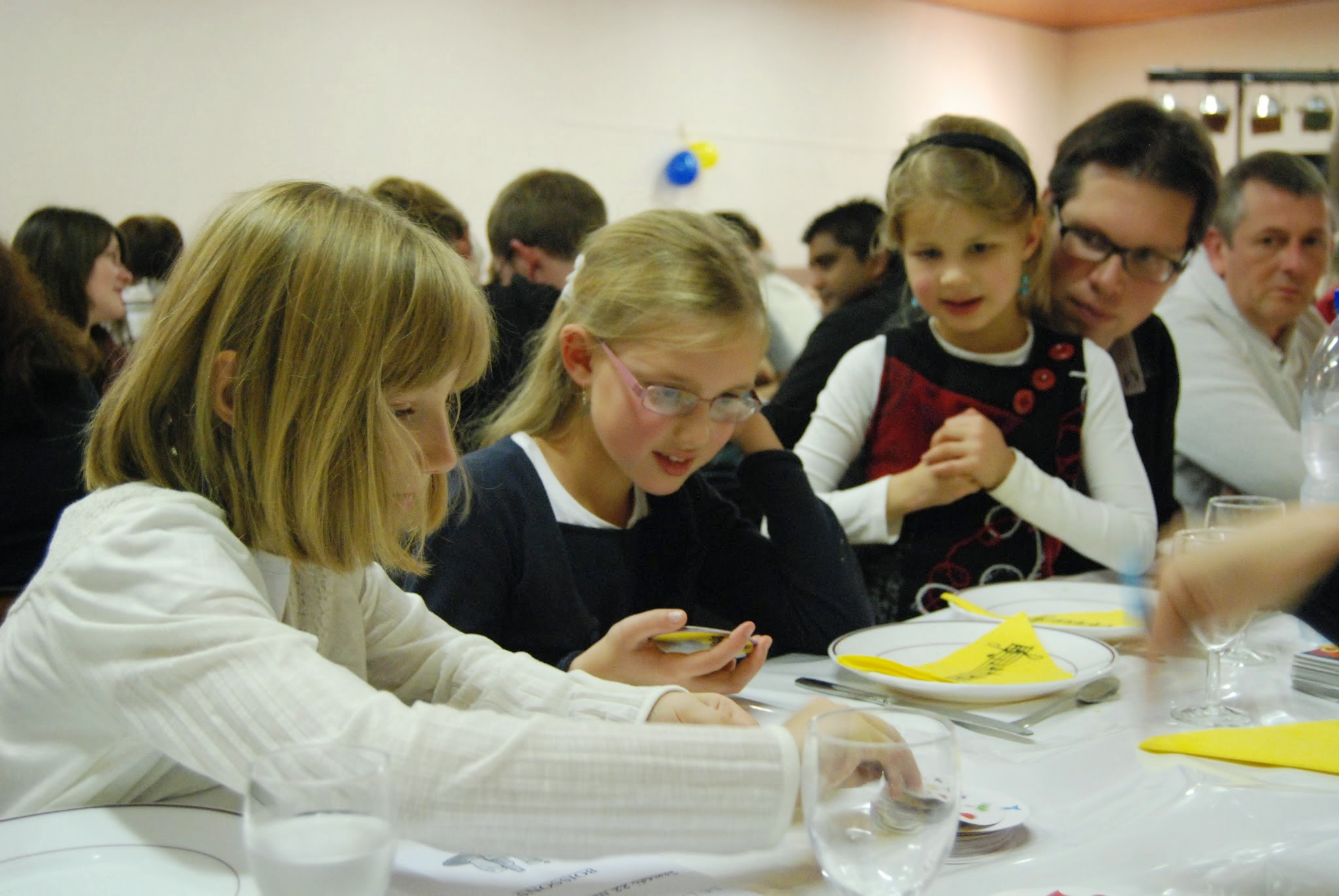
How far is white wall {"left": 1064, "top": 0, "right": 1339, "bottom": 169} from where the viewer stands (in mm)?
7773

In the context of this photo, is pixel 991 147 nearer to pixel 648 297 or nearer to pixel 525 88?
pixel 648 297

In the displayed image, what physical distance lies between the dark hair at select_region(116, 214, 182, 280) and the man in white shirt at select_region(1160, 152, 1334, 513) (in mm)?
3350

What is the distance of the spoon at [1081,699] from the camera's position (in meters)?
1.12

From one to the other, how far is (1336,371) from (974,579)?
800 millimetres

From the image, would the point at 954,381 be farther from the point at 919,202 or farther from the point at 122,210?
the point at 122,210

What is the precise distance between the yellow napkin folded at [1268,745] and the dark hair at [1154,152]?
1.35 meters

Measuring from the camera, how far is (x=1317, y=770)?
945mm

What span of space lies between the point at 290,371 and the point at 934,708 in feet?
2.37

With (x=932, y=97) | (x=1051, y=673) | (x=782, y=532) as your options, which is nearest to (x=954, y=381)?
(x=782, y=532)

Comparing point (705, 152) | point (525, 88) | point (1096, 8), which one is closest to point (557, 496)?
point (525, 88)

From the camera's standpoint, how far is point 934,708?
1165 millimetres

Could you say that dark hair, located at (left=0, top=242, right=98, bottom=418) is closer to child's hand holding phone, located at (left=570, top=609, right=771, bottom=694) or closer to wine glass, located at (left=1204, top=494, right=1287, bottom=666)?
child's hand holding phone, located at (left=570, top=609, right=771, bottom=694)

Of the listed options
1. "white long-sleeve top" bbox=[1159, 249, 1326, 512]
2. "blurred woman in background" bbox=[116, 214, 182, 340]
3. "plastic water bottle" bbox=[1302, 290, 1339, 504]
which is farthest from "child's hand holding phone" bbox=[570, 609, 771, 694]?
"blurred woman in background" bbox=[116, 214, 182, 340]

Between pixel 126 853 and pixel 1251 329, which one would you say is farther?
pixel 1251 329
